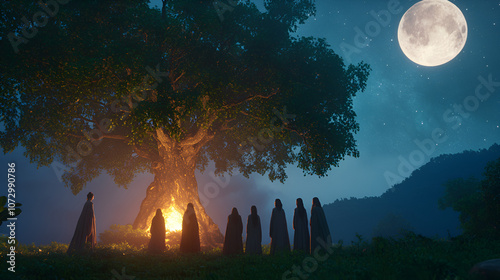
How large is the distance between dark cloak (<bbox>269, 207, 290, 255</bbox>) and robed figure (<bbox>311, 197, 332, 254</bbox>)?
139cm

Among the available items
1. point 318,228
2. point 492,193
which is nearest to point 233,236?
point 318,228

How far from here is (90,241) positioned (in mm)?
15672

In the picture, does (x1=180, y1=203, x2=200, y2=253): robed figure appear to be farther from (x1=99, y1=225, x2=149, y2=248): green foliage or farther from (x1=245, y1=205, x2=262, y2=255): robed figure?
(x1=99, y1=225, x2=149, y2=248): green foliage

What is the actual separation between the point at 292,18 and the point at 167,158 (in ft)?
47.2

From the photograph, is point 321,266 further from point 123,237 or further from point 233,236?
point 123,237

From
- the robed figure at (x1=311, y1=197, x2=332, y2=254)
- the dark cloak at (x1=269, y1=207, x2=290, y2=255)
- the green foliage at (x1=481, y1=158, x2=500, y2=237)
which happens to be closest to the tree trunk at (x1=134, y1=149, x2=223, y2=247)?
the dark cloak at (x1=269, y1=207, x2=290, y2=255)

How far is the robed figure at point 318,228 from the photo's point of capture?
48.2 feet

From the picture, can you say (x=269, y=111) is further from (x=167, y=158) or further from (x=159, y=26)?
(x=167, y=158)

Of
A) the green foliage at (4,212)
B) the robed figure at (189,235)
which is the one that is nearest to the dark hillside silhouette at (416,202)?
the robed figure at (189,235)

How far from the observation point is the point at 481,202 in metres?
30.0

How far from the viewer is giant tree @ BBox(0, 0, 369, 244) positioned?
53.6 feet

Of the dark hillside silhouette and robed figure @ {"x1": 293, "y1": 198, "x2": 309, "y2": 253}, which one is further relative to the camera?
the dark hillside silhouette

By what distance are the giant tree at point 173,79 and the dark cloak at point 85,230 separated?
495 centimetres
